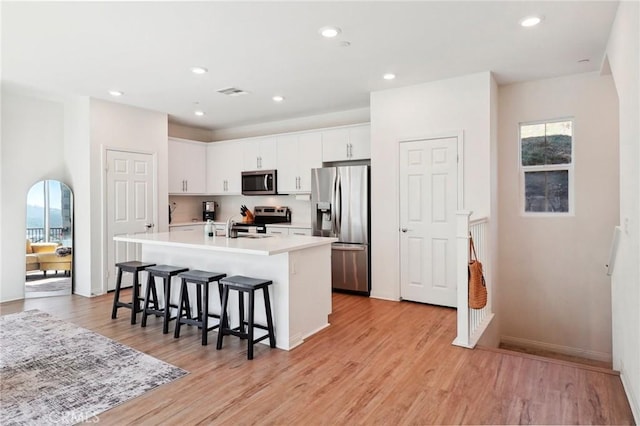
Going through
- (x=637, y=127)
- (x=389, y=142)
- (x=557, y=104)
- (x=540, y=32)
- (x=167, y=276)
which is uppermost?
(x=540, y=32)

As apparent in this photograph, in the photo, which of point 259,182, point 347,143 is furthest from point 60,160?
point 347,143

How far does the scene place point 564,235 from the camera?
4410mm

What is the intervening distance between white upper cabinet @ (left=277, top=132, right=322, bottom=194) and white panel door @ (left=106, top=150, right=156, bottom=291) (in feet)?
6.59

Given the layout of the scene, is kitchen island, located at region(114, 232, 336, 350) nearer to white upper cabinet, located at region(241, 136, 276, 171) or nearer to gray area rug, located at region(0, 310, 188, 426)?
gray area rug, located at region(0, 310, 188, 426)

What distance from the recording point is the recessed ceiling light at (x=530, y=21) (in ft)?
9.80

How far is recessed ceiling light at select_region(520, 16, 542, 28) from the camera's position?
9.80ft

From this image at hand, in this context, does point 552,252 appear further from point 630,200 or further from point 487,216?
point 630,200

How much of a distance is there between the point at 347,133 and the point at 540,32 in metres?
2.79

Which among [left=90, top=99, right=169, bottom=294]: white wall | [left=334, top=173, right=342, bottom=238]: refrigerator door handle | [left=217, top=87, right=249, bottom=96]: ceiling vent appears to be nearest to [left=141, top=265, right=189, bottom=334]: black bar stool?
[left=90, top=99, right=169, bottom=294]: white wall

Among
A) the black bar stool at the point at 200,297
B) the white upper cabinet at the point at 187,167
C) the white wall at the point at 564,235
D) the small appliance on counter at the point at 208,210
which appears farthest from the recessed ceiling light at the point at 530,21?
the small appliance on counter at the point at 208,210

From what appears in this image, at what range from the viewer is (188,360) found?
3.05 metres

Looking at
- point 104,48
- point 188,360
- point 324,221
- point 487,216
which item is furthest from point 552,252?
point 104,48

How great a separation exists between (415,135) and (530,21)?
70.1 inches

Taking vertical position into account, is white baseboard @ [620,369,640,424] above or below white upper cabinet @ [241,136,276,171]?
below
